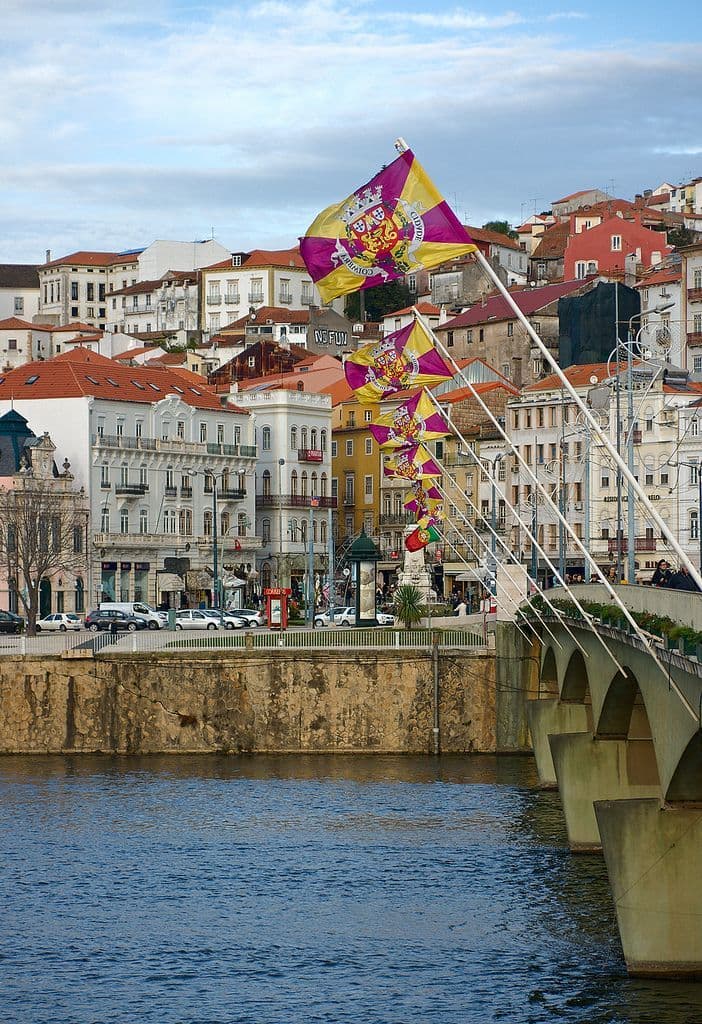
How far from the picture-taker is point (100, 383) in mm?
115938

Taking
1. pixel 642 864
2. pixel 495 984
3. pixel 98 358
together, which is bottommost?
pixel 495 984

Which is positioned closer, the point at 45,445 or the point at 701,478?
the point at 701,478

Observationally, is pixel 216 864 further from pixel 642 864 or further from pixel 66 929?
pixel 642 864

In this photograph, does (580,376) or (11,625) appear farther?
(580,376)

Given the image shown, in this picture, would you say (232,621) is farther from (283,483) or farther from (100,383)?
(283,483)

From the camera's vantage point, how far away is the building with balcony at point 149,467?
112m

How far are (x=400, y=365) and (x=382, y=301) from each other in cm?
13954

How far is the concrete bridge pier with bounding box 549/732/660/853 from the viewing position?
42.7 meters

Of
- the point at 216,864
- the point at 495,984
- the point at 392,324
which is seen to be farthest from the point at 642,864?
the point at 392,324

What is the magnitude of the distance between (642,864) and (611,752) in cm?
1251

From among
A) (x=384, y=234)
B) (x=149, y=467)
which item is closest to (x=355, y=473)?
(x=149, y=467)

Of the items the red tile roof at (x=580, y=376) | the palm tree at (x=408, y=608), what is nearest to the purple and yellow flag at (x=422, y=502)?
the palm tree at (x=408, y=608)

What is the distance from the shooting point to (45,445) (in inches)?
4281

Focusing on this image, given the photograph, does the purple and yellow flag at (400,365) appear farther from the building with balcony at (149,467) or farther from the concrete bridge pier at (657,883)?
the building with balcony at (149,467)
